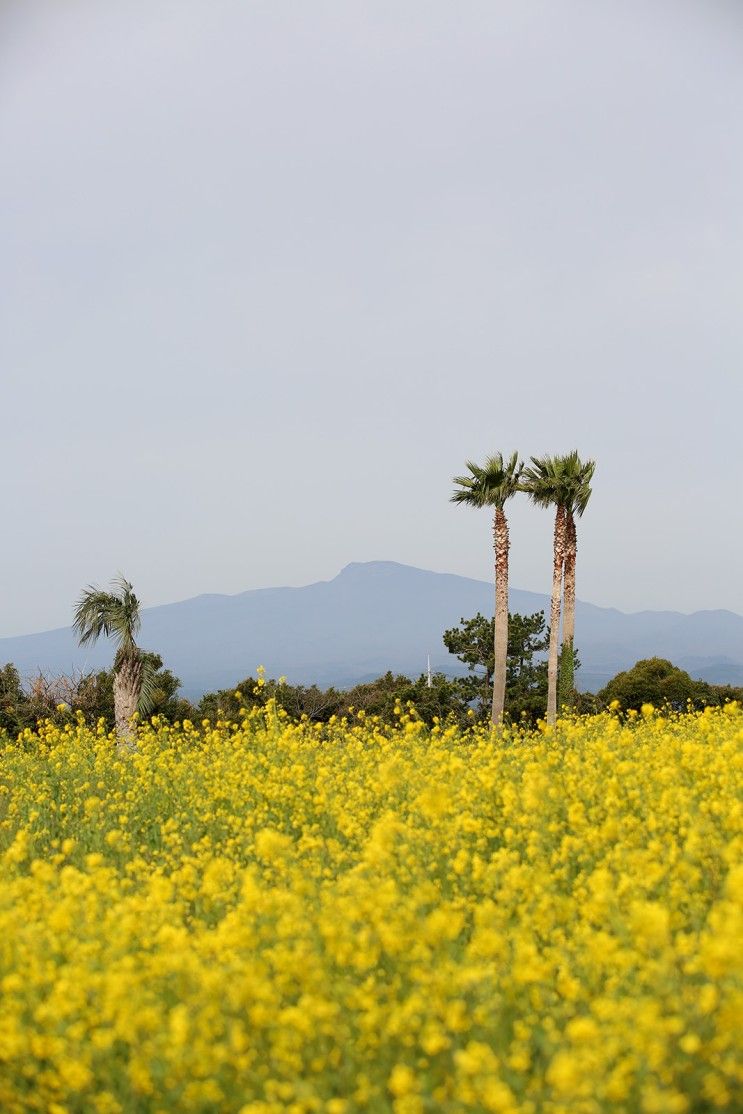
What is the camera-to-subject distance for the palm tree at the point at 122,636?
79.7ft

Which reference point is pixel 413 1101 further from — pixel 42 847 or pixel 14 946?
pixel 42 847

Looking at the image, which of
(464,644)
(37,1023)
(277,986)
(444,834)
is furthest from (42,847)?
(464,644)

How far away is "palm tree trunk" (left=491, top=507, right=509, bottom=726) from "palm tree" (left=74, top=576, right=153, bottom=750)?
995 centimetres

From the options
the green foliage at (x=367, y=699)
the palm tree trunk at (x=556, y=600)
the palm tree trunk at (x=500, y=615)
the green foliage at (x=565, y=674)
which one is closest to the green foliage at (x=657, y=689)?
the green foliage at (x=367, y=699)

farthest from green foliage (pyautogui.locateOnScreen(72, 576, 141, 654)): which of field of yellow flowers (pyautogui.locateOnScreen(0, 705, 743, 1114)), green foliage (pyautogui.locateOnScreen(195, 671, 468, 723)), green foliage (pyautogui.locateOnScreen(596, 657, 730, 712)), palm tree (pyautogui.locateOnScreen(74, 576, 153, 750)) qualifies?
green foliage (pyautogui.locateOnScreen(596, 657, 730, 712))

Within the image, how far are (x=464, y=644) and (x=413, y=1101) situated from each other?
36996 mm

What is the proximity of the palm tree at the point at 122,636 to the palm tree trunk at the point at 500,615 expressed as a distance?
9.95 metres

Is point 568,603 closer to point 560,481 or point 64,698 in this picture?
point 560,481

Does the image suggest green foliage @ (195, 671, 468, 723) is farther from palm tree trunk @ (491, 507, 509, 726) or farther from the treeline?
palm tree trunk @ (491, 507, 509, 726)

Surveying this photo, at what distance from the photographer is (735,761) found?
7762 mm

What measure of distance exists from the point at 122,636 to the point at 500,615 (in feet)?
36.9

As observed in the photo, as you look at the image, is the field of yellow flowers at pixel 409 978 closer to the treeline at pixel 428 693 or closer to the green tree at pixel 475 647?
the treeline at pixel 428 693

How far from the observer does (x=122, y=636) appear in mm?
24281

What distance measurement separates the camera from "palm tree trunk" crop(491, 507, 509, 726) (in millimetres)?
26656
